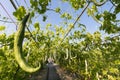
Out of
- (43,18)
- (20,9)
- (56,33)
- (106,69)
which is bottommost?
(106,69)

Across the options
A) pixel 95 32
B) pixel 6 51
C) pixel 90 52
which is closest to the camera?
pixel 6 51

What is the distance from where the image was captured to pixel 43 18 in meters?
4.23

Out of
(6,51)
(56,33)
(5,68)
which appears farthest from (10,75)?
(56,33)

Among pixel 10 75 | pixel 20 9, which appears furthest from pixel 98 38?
pixel 20 9

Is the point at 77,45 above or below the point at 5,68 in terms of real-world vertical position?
above

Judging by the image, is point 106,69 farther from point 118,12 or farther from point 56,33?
point 56,33

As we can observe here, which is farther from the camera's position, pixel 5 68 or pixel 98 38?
pixel 98 38

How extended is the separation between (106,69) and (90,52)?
3.09 metres

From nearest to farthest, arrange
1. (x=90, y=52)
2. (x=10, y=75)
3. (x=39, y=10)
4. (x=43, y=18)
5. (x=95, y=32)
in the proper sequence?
(x=39, y=10)
(x=43, y=18)
(x=10, y=75)
(x=95, y=32)
(x=90, y=52)

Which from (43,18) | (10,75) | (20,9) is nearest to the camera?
(20,9)

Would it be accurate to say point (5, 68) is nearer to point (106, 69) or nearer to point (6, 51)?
point (6, 51)

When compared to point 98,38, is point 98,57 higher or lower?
lower

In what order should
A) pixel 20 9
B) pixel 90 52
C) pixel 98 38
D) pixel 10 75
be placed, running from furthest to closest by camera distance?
pixel 90 52 → pixel 98 38 → pixel 10 75 → pixel 20 9

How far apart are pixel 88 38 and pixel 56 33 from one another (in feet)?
14.8
